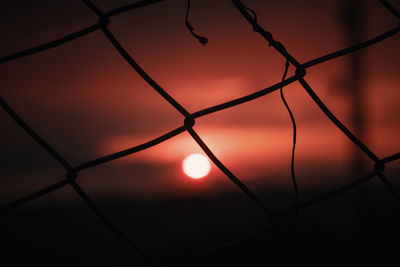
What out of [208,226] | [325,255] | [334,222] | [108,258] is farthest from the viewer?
[208,226]

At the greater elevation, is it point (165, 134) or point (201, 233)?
point (201, 233)

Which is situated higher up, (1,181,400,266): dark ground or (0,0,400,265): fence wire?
(1,181,400,266): dark ground

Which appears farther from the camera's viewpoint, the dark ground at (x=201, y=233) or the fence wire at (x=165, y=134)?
the dark ground at (x=201, y=233)

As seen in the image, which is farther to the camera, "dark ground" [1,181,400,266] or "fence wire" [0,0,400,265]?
"dark ground" [1,181,400,266]

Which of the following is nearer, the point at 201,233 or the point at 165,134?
the point at 165,134

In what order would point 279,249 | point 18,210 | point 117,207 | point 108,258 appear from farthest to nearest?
point 117,207 → point 18,210 → point 108,258 → point 279,249

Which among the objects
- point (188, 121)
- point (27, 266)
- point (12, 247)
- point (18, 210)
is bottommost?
point (188, 121)

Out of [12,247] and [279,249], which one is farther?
[12,247]

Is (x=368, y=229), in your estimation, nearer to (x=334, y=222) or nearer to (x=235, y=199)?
(x=334, y=222)

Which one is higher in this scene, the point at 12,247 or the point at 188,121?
the point at 12,247

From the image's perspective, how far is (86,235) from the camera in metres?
8.02

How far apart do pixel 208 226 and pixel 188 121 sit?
747 cm

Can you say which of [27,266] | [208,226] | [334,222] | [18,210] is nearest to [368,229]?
→ [334,222]

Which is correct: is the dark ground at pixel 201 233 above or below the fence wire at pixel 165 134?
above
